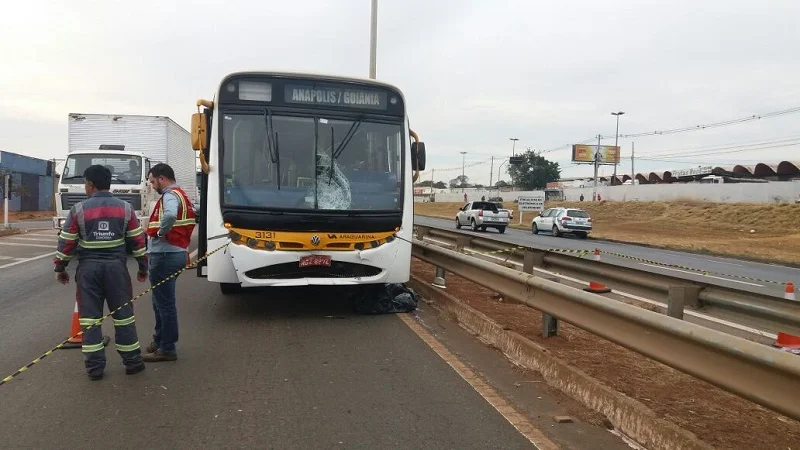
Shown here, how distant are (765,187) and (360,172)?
5045 cm

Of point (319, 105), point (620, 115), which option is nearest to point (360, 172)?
point (319, 105)

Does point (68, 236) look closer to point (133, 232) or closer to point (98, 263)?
point (98, 263)

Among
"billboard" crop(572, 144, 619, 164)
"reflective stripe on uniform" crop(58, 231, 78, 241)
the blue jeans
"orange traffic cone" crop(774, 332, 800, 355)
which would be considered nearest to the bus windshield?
the blue jeans

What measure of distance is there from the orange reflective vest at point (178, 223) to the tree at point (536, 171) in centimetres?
10468

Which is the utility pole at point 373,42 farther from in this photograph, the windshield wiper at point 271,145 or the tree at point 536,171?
the tree at point 536,171

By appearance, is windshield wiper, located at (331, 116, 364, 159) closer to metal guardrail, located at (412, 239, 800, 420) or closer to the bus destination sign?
the bus destination sign

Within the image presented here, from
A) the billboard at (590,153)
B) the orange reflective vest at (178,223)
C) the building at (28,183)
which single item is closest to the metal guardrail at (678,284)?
the orange reflective vest at (178,223)

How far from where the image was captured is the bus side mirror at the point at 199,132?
7301 millimetres

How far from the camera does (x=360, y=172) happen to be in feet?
25.4

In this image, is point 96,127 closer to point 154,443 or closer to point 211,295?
point 211,295

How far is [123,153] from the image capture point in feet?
51.1

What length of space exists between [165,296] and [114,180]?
10.5m

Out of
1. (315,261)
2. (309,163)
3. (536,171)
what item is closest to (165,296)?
(315,261)

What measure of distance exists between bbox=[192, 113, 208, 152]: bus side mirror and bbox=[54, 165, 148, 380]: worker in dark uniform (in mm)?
1998
